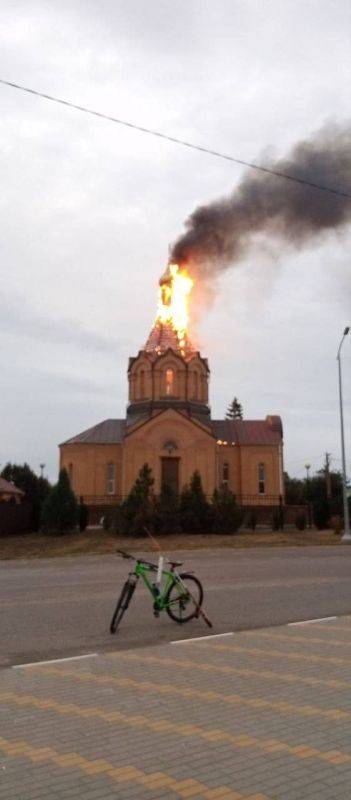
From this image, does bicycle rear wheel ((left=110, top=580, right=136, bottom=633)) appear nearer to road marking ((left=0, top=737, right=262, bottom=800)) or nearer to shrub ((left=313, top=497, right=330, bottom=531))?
road marking ((left=0, top=737, right=262, bottom=800))

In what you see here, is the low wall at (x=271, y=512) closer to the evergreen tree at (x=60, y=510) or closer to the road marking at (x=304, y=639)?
the evergreen tree at (x=60, y=510)

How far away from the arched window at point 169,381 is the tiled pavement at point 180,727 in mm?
37081

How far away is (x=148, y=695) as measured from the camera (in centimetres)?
555

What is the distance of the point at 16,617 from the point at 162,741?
5865mm

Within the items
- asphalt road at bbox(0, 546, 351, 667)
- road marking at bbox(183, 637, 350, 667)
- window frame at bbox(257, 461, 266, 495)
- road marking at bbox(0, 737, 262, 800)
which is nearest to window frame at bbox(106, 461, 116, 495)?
window frame at bbox(257, 461, 266, 495)

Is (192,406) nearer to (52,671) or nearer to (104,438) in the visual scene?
(104,438)

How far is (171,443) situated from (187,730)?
122ft

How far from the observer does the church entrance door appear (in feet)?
138

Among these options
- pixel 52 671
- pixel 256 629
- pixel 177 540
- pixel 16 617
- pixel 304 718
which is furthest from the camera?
pixel 177 540

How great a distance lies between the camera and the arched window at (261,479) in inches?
1750

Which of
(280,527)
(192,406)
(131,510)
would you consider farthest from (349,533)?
(192,406)

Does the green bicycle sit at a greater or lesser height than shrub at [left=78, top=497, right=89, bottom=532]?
lesser

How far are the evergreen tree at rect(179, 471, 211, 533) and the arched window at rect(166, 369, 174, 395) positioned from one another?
12.3 meters

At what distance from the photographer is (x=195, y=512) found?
32.2 metres
